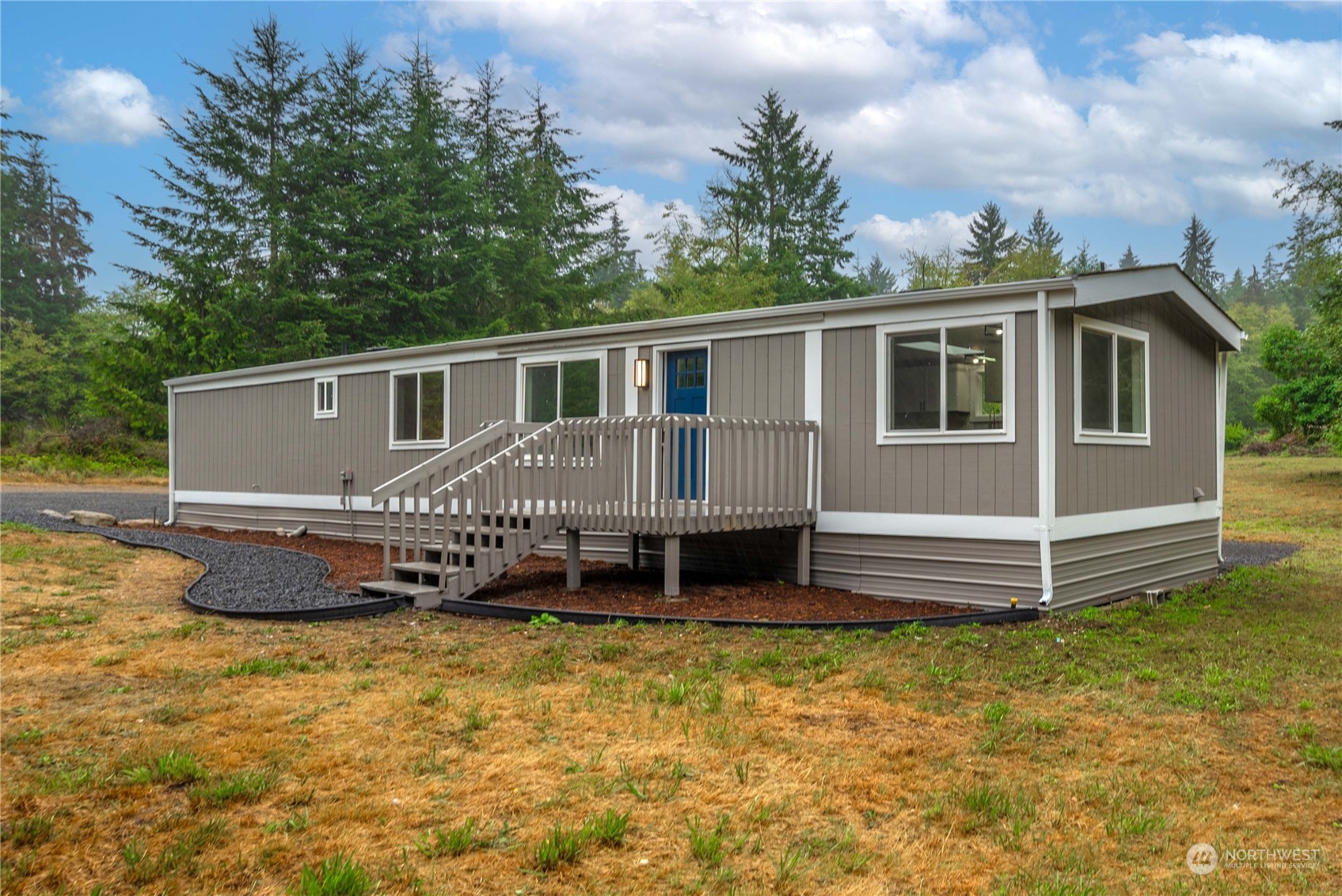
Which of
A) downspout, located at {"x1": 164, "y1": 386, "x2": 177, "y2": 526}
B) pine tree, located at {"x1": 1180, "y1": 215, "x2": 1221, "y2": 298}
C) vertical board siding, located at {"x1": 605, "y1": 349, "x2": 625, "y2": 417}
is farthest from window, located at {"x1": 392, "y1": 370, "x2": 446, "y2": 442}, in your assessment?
pine tree, located at {"x1": 1180, "y1": 215, "x2": 1221, "y2": 298}

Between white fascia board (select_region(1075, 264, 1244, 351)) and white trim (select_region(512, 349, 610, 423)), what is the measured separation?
16.0 ft

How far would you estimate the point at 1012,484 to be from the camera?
777 centimetres

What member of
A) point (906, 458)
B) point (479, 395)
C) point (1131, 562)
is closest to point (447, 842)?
point (906, 458)

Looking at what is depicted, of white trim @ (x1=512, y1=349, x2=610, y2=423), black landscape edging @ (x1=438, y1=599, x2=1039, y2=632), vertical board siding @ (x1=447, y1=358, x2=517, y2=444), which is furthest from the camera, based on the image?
vertical board siding @ (x1=447, y1=358, x2=517, y2=444)

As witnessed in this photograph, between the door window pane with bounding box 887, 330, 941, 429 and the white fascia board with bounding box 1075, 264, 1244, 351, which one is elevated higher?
the white fascia board with bounding box 1075, 264, 1244, 351

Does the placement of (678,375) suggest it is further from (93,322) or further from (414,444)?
(93,322)

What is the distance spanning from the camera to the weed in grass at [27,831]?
309cm

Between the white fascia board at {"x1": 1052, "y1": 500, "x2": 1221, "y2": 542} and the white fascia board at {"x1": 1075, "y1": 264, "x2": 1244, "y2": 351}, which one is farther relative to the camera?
the white fascia board at {"x1": 1052, "y1": 500, "x2": 1221, "y2": 542}

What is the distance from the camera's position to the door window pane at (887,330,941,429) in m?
8.12

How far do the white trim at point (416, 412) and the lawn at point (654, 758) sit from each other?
513cm

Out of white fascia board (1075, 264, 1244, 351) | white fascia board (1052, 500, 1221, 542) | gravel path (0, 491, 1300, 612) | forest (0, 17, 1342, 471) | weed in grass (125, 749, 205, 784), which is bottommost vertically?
weed in grass (125, 749, 205, 784)

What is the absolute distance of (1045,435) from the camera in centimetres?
759

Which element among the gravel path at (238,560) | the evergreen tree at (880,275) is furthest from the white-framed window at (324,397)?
the evergreen tree at (880,275)

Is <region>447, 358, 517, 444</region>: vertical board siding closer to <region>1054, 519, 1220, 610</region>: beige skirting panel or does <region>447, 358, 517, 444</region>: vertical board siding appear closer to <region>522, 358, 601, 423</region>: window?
<region>522, 358, 601, 423</region>: window
